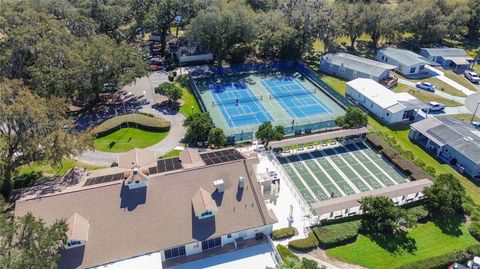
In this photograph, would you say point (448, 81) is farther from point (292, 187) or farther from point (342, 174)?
point (292, 187)

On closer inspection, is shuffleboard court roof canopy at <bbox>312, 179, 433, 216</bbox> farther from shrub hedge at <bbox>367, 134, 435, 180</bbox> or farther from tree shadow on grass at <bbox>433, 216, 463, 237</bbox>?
tree shadow on grass at <bbox>433, 216, 463, 237</bbox>

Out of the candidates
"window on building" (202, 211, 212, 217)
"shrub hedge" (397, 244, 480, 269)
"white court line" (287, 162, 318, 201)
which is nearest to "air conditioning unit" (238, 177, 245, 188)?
"window on building" (202, 211, 212, 217)

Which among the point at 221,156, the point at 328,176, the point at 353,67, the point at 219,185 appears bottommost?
the point at 328,176

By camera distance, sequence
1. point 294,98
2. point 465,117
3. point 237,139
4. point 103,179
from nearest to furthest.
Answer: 1. point 103,179
2. point 237,139
3. point 465,117
4. point 294,98

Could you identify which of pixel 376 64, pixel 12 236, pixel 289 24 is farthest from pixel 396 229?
pixel 289 24

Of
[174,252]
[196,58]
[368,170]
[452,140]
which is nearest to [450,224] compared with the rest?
[368,170]
